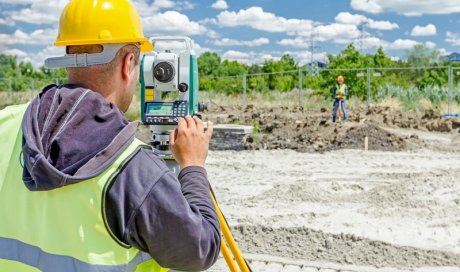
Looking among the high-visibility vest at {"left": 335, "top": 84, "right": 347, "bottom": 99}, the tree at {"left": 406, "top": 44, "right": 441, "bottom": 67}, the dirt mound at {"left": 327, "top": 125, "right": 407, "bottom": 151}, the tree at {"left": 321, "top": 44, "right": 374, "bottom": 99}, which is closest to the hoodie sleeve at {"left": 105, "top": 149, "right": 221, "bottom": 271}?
the dirt mound at {"left": 327, "top": 125, "right": 407, "bottom": 151}

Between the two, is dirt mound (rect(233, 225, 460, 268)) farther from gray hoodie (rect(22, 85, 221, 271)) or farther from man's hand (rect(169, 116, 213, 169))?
gray hoodie (rect(22, 85, 221, 271))

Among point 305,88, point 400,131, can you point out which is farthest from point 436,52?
point 400,131

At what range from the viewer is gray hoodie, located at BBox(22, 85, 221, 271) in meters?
1.30

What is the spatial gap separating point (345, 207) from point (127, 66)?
564 centimetres

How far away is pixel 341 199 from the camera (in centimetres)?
720

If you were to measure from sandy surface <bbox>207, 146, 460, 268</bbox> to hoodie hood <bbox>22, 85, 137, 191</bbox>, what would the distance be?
3.85 metres

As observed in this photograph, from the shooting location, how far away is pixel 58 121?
4.45ft

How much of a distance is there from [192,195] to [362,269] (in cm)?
346

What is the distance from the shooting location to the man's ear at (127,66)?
147 cm

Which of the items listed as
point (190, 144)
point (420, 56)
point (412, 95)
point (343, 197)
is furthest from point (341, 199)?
point (420, 56)

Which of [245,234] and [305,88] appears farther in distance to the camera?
[305,88]

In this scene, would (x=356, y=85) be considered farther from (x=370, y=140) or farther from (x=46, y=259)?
(x=46, y=259)

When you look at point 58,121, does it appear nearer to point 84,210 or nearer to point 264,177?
point 84,210

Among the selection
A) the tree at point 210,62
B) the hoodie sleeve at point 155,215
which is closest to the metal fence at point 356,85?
the hoodie sleeve at point 155,215
